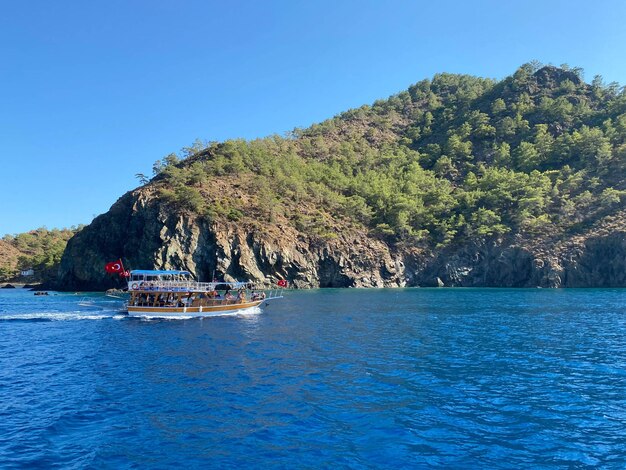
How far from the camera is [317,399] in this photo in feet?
63.9

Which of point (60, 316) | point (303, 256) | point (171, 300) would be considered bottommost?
point (60, 316)

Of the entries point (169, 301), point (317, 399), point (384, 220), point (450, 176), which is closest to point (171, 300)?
point (169, 301)

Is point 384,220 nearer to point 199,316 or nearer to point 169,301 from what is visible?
point 199,316

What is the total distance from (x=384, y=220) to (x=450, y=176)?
46.5 meters

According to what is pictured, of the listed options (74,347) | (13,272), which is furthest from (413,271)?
(13,272)

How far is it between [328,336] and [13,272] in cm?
17882

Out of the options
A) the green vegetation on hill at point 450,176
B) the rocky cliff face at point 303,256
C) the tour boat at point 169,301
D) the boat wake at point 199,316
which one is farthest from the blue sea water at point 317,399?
the green vegetation on hill at point 450,176

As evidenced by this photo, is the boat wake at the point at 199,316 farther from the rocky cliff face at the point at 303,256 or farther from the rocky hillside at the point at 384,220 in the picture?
the rocky hillside at the point at 384,220

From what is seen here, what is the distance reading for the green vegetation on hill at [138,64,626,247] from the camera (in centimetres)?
11719

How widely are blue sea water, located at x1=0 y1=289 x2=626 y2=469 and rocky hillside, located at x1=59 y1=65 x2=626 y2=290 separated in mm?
67964

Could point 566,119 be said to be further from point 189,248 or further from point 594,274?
point 189,248

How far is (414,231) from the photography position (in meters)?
A: 126

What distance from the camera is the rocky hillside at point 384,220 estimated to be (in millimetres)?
104812

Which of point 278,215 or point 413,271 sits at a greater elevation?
point 278,215
